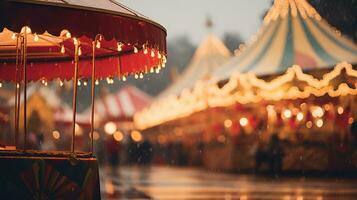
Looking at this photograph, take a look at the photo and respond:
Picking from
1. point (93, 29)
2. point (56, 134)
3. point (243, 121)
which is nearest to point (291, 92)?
point (243, 121)

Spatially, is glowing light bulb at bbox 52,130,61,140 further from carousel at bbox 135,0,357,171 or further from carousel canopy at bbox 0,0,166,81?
carousel canopy at bbox 0,0,166,81

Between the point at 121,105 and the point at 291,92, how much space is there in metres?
22.7

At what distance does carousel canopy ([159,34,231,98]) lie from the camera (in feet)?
96.6

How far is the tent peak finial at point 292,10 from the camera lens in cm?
2188

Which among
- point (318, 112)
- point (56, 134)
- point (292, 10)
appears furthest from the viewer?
point (56, 134)

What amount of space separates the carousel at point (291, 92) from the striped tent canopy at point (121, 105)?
1391 cm

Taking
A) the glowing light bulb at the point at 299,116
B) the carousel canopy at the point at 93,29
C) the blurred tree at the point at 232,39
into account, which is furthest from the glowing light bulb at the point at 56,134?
the carousel canopy at the point at 93,29

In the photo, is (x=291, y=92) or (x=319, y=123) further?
(x=319, y=123)

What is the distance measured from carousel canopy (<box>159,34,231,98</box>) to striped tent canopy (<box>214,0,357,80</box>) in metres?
5.98

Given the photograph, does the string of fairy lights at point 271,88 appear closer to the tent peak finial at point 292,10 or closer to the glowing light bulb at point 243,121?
the glowing light bulb at point 243,121

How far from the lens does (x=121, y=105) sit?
42.8m

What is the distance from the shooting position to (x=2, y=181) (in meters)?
6.31

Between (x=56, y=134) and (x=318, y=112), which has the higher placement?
(x=56, y=134)

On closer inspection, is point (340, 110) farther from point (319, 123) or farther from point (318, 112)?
point (319, 123)
